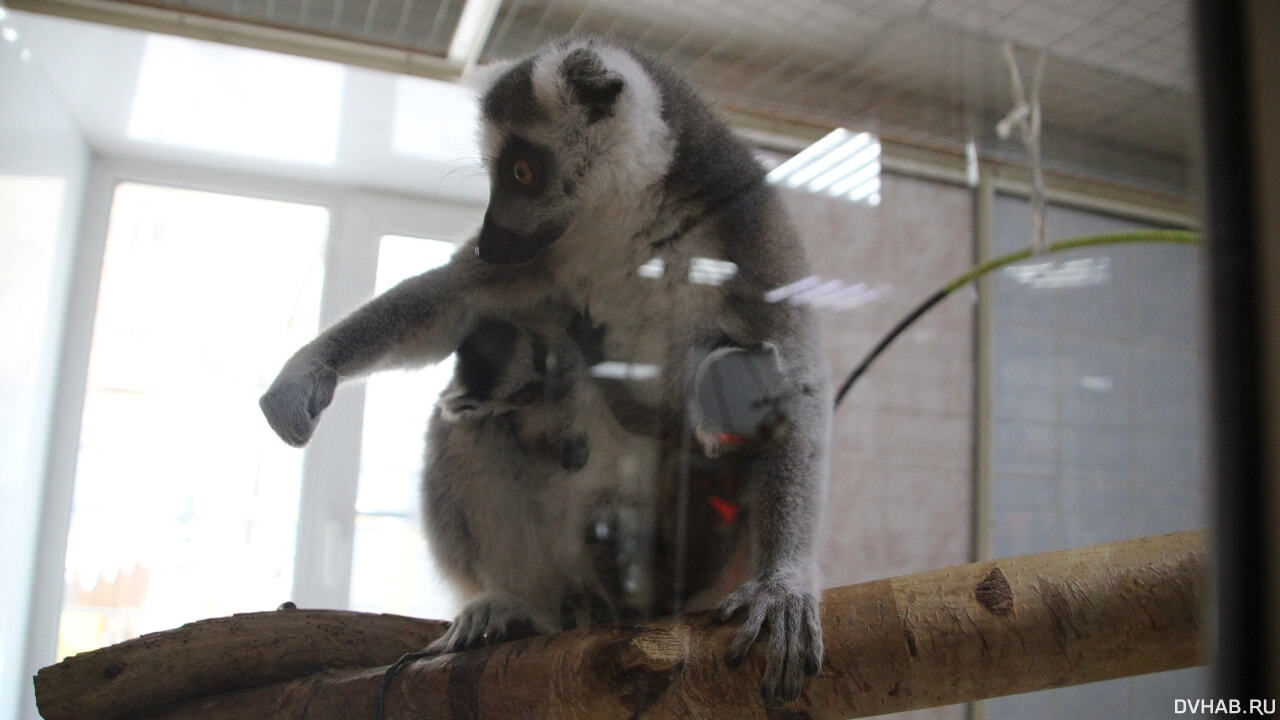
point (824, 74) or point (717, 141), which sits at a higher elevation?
point (824, 74)

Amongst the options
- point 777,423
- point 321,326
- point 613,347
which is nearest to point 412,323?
point 321,326

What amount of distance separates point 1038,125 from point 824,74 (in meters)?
0.42

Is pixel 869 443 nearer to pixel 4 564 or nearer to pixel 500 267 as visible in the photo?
pixel 500 267

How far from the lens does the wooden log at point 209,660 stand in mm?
1332

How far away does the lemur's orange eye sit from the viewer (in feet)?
5.82

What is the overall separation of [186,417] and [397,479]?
1.44 ft

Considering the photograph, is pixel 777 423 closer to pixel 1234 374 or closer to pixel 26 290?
pixel 1234 374

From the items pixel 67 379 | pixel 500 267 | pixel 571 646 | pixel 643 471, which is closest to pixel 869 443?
pixel 643 471

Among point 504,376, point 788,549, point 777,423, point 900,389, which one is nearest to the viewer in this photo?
point 788,549

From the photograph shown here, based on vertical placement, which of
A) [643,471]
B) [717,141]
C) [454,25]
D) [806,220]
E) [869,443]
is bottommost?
[643,471]

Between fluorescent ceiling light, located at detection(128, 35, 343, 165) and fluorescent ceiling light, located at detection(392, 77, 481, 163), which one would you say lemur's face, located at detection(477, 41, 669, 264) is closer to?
fluorescent ceiling light, located at detection(392, 77, 481, 163)

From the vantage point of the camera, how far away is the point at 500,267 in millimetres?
1809

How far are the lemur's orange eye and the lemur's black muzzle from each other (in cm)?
11

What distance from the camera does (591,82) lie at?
1.74m
